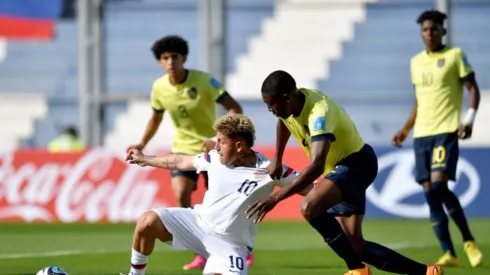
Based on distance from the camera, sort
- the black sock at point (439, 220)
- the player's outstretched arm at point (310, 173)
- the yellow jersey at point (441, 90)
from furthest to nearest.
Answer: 1. the yellow jersey at point (441, 90)
2. the black sock at point (439, 220)
3. the player's outstretched arm at point (310, 173)

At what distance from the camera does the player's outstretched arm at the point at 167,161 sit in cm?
810

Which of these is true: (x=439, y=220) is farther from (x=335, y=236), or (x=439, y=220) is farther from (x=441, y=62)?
(x=335, y=236)

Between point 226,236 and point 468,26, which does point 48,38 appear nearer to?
point 468,26

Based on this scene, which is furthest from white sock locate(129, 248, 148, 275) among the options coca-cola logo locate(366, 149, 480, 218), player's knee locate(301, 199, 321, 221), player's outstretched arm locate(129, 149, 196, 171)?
coca-cola logo locate(366, 149, 480, 218)

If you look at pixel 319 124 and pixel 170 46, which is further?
pixel 170 46

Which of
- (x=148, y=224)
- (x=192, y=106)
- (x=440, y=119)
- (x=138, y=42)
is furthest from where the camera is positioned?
(x=138, y=42)

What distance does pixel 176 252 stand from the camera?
40.9 feet

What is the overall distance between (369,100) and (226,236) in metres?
12.5

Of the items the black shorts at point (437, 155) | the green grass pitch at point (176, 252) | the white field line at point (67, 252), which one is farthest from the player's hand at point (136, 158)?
the white field line at point (67, 252)

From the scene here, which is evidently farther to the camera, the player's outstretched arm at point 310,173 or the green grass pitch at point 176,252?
the green grass pitch at point 176,252

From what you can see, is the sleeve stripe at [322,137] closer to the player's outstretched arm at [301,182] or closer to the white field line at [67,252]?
the player's outstretched arm at [301,182]

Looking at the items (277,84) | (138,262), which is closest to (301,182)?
(277,84)

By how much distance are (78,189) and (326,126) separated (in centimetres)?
997

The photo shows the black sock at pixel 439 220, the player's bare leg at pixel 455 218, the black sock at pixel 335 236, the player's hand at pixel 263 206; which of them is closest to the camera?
the player's hand at pixel 263 206
